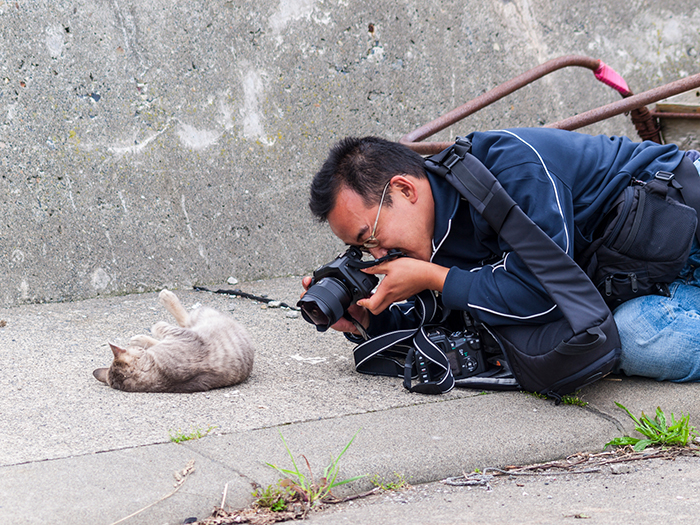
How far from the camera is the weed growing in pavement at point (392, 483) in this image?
1634 mm

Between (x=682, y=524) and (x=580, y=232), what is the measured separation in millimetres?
1037

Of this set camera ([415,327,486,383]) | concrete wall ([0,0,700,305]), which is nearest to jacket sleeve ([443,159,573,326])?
camera ([415,327,486,383])

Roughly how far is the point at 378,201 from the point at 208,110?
1.71 meters

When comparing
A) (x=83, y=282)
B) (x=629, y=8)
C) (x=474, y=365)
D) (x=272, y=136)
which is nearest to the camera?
(x=474, y=365)

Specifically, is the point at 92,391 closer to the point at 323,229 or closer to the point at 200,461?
the point at 200,461

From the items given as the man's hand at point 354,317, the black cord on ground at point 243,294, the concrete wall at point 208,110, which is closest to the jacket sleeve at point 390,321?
the man's hand at point 354,317

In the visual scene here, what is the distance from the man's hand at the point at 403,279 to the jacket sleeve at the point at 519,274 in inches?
2.2

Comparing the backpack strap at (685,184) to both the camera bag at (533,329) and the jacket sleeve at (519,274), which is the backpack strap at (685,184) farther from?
the camera bag at (533,329)

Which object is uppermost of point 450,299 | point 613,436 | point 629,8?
point 629,8

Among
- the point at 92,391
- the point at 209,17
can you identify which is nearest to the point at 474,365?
the point at 92,391

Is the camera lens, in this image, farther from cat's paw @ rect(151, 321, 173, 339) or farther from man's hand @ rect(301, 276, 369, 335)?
cat's paw @ rect(151, 321, 173, 339)

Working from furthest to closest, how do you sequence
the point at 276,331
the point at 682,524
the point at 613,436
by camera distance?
the point at 276,331, the point at 613,436, the point at 682,524

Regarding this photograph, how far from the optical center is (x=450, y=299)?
2.17 meters

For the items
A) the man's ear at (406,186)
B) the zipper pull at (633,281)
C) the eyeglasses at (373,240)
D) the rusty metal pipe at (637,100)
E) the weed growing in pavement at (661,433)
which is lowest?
the weed growing in pavement at (661,433)
